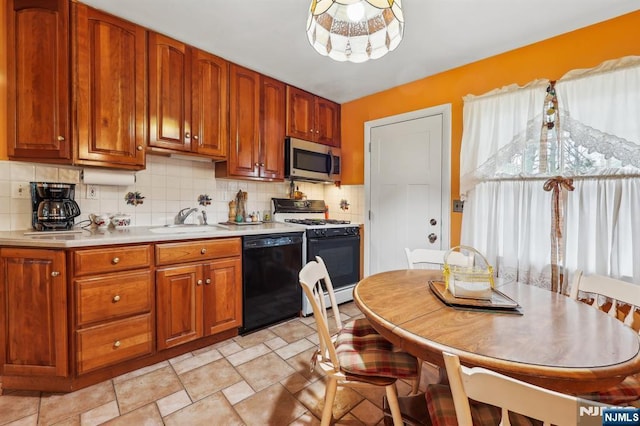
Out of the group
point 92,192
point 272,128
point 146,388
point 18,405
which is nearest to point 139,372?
point 146,388

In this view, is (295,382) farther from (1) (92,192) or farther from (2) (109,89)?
(2) (109,89)

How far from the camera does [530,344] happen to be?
3.00ft

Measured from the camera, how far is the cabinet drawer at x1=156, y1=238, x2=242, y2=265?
6.57ft

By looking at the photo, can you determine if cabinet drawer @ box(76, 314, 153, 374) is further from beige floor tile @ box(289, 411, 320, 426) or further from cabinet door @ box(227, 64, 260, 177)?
cabinet door @ box(227, 64, 260, 177)

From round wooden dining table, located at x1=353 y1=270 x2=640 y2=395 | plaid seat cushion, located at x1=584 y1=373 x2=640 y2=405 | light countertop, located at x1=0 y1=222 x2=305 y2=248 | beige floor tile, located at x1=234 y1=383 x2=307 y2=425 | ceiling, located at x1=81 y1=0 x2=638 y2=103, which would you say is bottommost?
beige floor tile, located at x1=234 y1=383 x2=307 y2=425

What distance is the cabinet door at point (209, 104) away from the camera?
2.41m

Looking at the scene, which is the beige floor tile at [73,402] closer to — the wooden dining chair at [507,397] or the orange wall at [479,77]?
the wooden dining chair at [507,397]

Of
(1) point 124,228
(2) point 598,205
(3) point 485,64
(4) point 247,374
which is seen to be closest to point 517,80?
(3) point 485,64

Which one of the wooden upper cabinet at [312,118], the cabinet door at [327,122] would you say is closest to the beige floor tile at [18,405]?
the wooden upper cabinet at [312,118]

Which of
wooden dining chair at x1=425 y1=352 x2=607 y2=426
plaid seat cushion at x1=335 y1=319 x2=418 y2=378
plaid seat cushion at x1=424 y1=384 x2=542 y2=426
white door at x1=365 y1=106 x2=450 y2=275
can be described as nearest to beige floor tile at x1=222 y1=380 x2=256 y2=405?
plaid seat cushion at x1=335 y1=319 x2=418 y2=378

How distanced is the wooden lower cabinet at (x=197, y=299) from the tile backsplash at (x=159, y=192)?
2.22ft

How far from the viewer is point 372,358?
4.16 ft

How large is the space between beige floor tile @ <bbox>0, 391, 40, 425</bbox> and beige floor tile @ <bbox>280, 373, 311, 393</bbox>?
1.34 m

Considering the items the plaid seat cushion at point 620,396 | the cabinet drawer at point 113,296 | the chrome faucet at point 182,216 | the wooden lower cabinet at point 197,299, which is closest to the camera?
the plaid seat cushion at point 620,396
